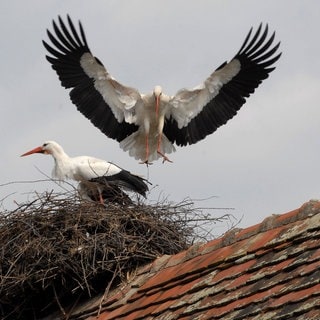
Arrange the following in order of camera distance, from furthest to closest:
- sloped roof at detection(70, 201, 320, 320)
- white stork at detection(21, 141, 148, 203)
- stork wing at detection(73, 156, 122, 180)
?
stork wing at detection(73, 156, 122, 180), white stork at detection(21, 141, 148, 203), sloped roof at detection(70, 201, 320, 320)

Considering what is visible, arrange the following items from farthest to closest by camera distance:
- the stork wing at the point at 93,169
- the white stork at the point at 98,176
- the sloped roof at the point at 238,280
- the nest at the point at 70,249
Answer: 1. the stork wing at the point at 93,169
2. the white stork at the point at 98,176
3. the nest at the point at 70,249
4. the sloped roof at the point at 238,280

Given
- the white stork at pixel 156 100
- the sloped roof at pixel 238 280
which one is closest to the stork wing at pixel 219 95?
the white stork at pixel 156 100

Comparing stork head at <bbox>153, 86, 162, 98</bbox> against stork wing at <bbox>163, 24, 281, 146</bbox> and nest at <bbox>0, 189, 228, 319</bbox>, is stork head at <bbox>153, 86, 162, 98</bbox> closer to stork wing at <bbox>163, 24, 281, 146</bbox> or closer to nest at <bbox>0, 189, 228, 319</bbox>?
stork wing at <bbox>163, 24, 281, 146</bbox>

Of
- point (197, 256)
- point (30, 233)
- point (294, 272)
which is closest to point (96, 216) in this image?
point (30, 233)

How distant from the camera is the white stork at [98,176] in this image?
898cm

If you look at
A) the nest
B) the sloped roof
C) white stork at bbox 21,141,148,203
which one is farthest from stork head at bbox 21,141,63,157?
the sloped roof

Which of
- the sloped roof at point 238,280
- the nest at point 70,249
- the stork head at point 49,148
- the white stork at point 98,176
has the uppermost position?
the stork head at point 49,148

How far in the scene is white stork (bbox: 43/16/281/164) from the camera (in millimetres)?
10477

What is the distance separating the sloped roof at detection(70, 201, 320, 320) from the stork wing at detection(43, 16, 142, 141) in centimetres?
459

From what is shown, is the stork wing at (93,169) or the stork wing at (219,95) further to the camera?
the stork wing at (219,95)

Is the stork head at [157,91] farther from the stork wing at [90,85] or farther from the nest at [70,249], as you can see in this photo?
the nest at [70,249]

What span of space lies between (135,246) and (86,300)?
522 millimetres

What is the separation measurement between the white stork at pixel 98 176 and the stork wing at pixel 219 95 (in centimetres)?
151

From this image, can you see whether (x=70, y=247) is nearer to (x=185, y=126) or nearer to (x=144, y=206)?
(x=144, y=206)
